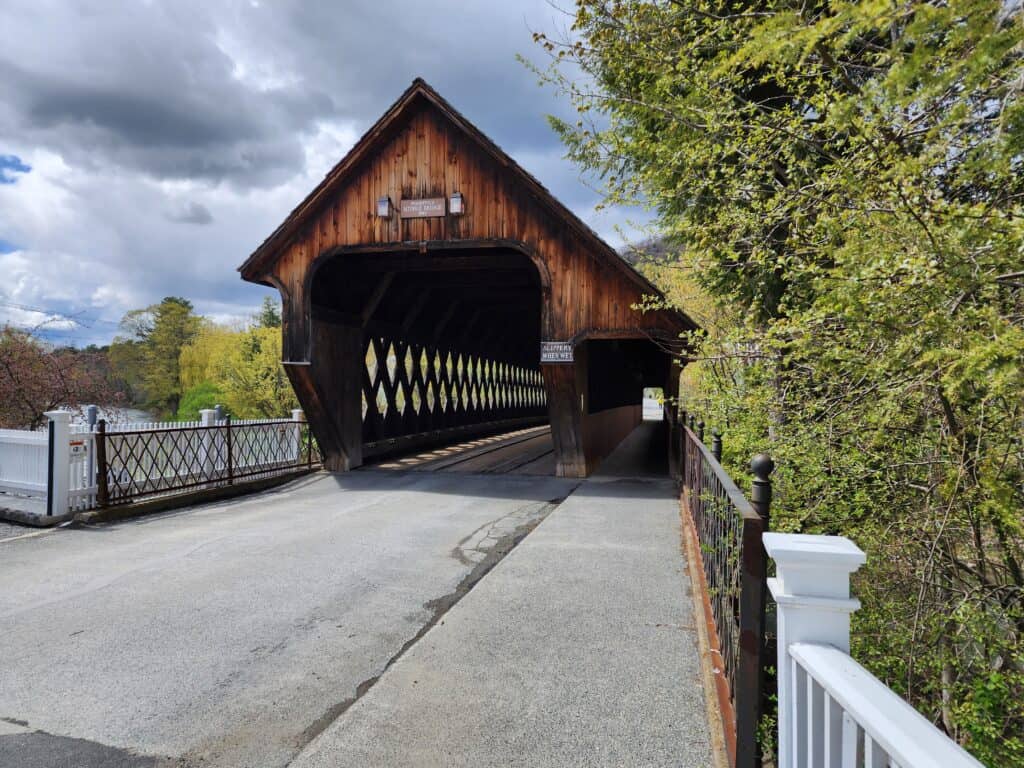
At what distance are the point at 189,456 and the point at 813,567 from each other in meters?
10.6

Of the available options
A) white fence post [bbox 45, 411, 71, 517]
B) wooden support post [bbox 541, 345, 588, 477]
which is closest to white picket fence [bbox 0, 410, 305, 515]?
white fence post [bbox 45, 411, 71, 517]

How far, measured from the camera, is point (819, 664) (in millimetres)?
1579

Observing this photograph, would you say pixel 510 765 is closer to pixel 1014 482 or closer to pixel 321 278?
pixel 1014 482

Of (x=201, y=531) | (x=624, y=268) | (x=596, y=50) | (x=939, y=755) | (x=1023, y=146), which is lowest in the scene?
(x=201, y=531)

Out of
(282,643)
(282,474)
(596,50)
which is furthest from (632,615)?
(282,474)


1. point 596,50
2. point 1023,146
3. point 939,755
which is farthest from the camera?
point 596,50

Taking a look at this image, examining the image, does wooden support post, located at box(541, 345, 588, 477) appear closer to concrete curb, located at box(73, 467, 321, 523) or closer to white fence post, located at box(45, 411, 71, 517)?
concrete curb, located at box(73, 467, 321, 523)

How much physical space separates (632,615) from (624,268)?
698 centimetres

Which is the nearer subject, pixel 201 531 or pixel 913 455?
pixel 913 455

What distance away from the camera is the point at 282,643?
13.1ft

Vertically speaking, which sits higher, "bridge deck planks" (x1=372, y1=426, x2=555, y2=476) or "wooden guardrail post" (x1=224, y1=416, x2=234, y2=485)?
"wooden guardrail post" (x1=224, y1=416, x2=234, y2=485)

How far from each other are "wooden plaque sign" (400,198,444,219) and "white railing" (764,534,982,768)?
10.3m

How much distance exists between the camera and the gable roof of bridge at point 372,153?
34.0 ft

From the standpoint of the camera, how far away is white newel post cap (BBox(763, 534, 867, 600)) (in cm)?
166
